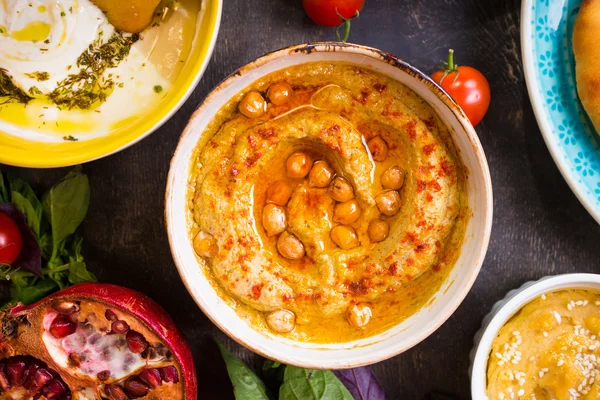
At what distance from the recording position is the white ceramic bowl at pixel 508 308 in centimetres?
210

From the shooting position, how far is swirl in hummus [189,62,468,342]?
198cm

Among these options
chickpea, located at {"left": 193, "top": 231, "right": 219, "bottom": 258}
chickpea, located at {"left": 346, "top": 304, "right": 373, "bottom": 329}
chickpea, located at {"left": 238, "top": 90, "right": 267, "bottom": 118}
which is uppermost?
chickpea, located at {"left": 238, "top": 90, "right": 267, "bottom": 118}

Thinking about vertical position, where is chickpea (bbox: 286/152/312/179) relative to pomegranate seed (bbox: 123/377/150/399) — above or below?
above

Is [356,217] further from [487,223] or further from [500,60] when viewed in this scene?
[500,60]

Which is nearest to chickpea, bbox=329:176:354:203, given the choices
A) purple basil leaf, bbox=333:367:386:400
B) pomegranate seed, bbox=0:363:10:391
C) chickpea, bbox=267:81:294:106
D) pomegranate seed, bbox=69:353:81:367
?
chickpea, bbox=267:81:294:106

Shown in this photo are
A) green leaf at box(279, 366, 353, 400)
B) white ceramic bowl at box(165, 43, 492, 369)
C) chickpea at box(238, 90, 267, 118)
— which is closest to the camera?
white ceramic bowl at box(165, 43, 492, 369)

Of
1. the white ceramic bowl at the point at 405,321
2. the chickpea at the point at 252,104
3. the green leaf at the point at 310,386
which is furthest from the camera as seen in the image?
the green leaf at the point at 310,386

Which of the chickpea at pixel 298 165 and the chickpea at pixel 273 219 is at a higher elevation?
the chickpea at pixel 298 165

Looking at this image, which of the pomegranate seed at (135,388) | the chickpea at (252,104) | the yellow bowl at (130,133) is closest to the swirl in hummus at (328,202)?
the chickpea at (252,104)

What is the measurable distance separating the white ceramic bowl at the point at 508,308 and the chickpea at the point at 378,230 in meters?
0.45

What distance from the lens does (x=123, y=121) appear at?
205 cm

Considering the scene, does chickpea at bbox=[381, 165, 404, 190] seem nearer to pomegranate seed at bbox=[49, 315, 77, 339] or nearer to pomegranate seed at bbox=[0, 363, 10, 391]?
pomegranate seed at bbox=[49, 315, 77, 339]

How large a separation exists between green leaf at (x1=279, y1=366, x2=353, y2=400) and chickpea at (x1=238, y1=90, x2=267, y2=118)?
0.88 metres

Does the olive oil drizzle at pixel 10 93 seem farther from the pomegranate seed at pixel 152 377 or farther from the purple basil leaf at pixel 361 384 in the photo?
the purple basil leaf at pixel 361 384
